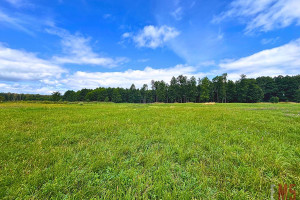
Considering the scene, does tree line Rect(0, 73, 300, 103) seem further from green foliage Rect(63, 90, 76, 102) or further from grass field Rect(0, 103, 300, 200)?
grass field Rect(0, 103, 300, 200)

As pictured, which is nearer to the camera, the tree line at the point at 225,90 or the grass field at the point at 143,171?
the grass field at the point at 143,171

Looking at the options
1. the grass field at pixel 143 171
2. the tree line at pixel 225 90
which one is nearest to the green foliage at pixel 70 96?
the tree line at pixel 225 90

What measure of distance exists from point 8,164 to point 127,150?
9.44 ft

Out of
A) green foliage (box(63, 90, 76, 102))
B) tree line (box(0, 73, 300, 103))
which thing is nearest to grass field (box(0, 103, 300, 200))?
tree line (box(0, 73, 300, 103))

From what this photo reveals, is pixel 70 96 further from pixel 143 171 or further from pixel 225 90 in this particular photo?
pixel 143 171

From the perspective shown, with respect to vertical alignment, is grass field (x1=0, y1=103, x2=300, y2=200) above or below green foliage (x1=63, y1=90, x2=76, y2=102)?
below

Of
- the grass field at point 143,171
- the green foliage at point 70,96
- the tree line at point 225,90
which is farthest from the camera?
the green foliage at point 70,96

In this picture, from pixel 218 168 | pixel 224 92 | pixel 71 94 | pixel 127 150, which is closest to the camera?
pixel 218 168

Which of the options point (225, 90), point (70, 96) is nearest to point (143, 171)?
point (225, 90)

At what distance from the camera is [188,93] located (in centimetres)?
7981

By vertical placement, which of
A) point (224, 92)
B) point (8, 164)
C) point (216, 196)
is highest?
point (224, 92)

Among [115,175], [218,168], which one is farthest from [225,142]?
[115,175]

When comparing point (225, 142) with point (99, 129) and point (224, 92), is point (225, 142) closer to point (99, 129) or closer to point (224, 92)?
point (99, 129)

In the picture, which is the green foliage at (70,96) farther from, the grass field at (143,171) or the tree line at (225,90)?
the grass field at (143,171)
